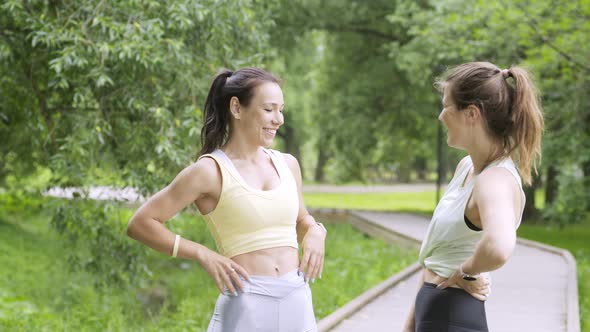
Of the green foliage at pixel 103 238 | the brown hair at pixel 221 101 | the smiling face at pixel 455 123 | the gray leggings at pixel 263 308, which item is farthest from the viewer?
the green foliage at pixel 103 238

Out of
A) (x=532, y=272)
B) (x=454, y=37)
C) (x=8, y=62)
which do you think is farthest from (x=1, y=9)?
(x=454, y=37)

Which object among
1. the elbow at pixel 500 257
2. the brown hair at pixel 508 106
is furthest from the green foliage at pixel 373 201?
the elbow at pixel 500 257

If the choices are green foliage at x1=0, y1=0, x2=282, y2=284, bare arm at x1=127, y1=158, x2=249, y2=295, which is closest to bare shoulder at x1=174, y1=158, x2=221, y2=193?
bare arm at x1=127, y1=158, x2=249, y2=295

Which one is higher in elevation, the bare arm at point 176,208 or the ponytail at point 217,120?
the ponytail at point 217,120

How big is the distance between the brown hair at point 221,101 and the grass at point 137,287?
4911 millimetres

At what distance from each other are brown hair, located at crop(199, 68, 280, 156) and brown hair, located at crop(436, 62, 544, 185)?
66 centimetres

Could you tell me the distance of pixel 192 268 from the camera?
542 inches

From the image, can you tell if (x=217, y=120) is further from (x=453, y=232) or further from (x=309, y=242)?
(x=453, y=232)

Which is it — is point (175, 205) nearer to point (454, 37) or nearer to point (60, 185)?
point (60, 185)

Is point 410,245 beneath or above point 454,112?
beneath

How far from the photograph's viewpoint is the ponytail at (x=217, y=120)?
2443 mm

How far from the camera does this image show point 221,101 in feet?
8.01

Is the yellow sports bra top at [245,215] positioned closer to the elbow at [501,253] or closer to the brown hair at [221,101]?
the brown hair at [221,101]

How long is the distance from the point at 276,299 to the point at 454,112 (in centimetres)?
81
